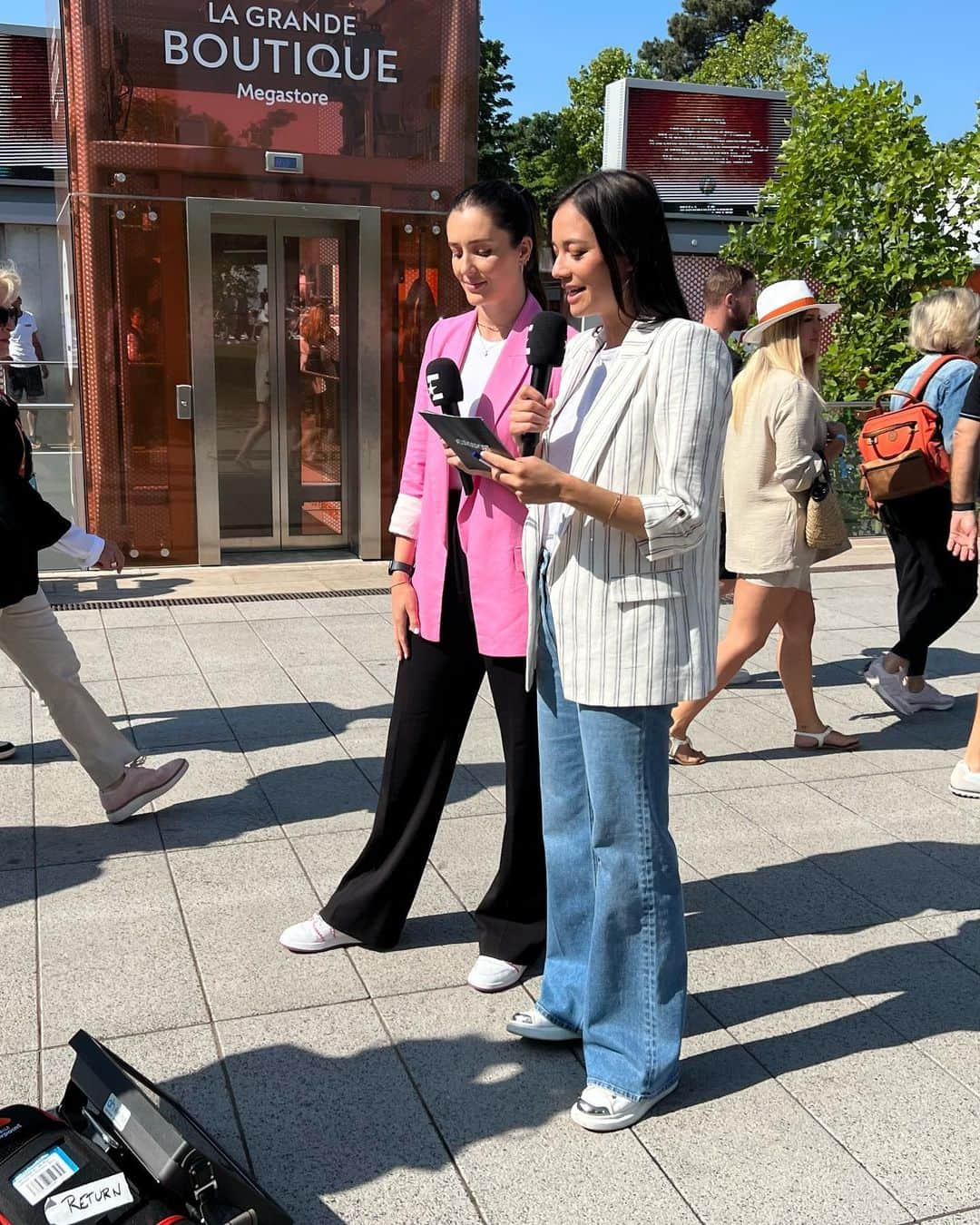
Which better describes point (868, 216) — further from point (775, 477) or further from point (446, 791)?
point (446, 791)

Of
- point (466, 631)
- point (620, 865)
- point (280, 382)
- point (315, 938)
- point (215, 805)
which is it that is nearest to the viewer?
point (620, 865)

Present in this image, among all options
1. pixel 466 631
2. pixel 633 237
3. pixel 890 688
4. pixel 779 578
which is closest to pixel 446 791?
pixel 466 631

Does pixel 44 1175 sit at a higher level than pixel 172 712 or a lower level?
higher

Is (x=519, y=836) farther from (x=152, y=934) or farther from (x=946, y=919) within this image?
(x=946, y=919)

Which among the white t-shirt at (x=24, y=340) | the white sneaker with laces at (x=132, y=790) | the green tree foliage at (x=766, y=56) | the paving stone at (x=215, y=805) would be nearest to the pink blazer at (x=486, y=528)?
the paving stone at (x=215, y=805)

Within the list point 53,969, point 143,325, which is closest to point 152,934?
point 53,969

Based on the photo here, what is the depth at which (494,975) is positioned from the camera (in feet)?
10.8

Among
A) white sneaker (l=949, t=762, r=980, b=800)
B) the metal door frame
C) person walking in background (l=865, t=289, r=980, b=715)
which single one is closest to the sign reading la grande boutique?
the metal door frame

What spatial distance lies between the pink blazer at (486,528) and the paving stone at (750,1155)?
1107 mm

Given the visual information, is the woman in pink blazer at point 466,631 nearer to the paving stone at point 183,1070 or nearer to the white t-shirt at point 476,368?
the white t-shirt at point 476,368

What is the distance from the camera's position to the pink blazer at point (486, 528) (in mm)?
3000

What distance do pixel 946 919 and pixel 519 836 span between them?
145cm

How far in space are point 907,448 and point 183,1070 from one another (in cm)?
428

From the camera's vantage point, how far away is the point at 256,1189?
218 centimetres
